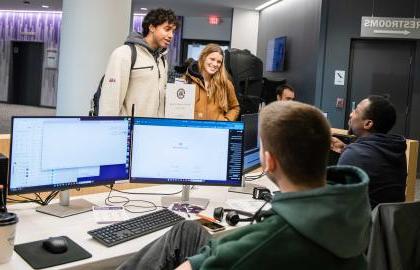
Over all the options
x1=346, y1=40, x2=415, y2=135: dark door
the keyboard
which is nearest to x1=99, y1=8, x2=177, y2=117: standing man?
the keyboard

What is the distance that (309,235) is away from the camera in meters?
1.04

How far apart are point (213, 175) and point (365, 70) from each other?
16.3ft

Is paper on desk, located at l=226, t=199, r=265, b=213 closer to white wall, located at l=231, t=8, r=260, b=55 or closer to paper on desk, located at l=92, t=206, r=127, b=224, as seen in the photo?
paper on desk, located at l=92, t=206, r=127, b=224

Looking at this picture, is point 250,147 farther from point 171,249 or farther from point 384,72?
point 384,72

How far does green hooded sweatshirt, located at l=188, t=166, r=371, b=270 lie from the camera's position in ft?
3.44

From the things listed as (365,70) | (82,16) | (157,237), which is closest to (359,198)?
(157,237)

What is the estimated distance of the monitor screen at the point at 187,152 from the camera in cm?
216

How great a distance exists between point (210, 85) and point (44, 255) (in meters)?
2.27

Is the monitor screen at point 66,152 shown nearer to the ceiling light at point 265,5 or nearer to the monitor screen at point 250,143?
the monitor screen at point 250,143

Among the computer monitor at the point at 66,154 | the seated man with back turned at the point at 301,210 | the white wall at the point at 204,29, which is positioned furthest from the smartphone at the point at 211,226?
the white wall at the point at 204,29

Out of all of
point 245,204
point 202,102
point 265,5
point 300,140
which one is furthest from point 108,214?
point 265,5

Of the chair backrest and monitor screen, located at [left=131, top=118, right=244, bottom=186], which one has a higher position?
monitor screen, located at [left=131, top=118, right=244, bottom=186]

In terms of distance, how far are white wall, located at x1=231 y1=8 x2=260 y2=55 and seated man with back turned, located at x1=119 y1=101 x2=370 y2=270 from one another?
8477mm

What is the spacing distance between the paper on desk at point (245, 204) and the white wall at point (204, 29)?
381 inches
